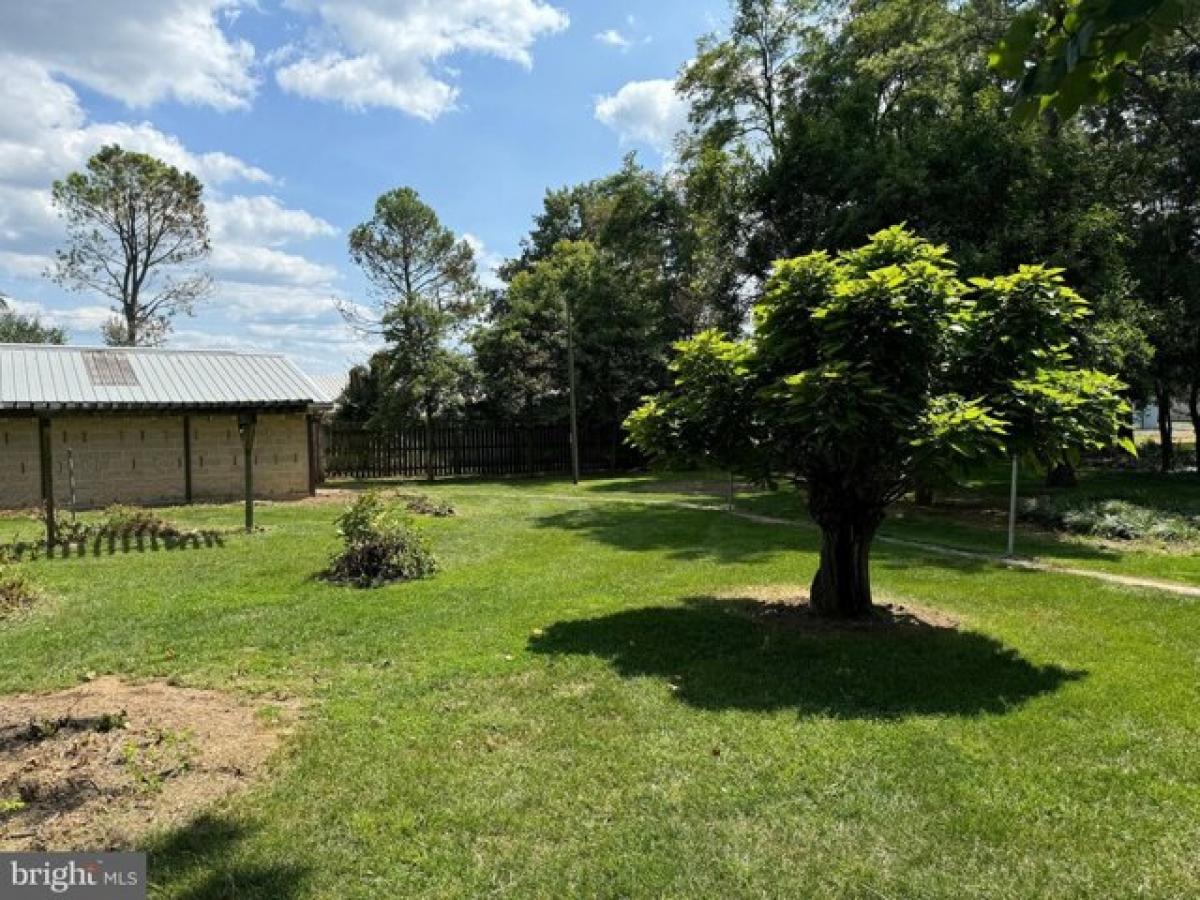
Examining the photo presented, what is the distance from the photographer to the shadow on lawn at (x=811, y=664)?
186 inches

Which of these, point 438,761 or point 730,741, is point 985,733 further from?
point 438,761

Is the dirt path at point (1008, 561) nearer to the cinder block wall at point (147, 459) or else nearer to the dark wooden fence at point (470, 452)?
the cinder block wall at point (147, 459)

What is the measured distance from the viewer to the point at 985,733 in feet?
13.8

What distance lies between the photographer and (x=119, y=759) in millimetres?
3820

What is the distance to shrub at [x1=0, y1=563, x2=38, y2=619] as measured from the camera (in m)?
7.36

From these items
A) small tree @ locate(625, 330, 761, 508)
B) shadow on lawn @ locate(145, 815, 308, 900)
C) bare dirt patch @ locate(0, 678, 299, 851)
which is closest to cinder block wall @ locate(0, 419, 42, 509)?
bare dirt patch @ locate(0, 678, 299, 851)

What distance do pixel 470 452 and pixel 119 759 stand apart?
22191mm

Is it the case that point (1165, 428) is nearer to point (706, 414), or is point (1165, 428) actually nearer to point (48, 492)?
point (706, 414)

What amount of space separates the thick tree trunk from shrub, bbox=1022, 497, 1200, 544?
7335 mm

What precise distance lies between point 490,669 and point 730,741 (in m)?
1.85

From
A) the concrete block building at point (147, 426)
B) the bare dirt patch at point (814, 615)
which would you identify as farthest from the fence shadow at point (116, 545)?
the bare dirt patch at point (814, 615)

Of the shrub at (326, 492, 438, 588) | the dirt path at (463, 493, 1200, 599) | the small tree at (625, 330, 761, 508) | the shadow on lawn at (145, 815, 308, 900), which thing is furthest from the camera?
the shrub at (326, 492, 438, 588)

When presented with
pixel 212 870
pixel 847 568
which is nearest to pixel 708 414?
pixel 847 568

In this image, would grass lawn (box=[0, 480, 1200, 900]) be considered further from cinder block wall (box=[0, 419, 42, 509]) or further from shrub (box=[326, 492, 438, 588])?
cinder block wall (box=[0, 419, 42, 509])
